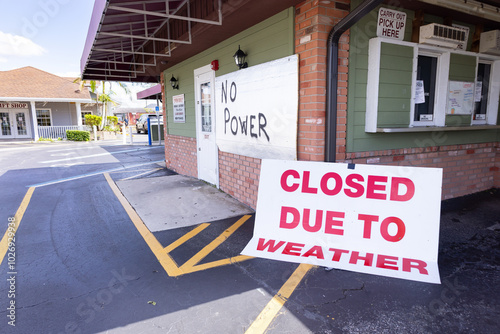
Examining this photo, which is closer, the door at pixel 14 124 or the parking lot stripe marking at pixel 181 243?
the parking lot stripe marking at pixel 181 243

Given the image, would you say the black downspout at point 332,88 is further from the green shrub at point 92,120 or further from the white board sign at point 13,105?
the white board sign at point 13,105

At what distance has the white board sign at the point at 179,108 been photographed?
26.6ft

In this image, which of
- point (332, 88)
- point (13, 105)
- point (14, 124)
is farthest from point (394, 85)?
point (14, 124)

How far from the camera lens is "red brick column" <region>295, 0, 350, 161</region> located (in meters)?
3.74

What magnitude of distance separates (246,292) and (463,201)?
15.5 feet

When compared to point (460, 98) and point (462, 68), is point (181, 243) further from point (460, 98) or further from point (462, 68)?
point (462, 68)

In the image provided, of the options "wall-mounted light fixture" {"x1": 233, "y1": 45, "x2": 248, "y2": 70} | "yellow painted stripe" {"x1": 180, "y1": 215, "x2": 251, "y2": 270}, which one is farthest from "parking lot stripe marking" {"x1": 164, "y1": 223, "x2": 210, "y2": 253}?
"wall-mounted light fixture" {"x1": 233, "y1": 45, "x2": 248, "y2": 70}

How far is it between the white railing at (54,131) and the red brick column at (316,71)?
21.9 m

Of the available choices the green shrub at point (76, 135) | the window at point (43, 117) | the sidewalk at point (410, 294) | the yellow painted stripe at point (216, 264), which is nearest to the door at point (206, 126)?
the sidewalk at point (410, 294)

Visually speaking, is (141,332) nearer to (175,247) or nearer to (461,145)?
(175,247)

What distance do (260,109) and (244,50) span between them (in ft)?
4.00

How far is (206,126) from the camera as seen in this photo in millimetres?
6914

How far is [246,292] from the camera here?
2848 millimetres

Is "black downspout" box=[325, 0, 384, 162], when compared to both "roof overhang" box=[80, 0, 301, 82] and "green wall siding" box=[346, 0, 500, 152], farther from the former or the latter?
"roof overhang" box=[80, 0, 301, 82]
